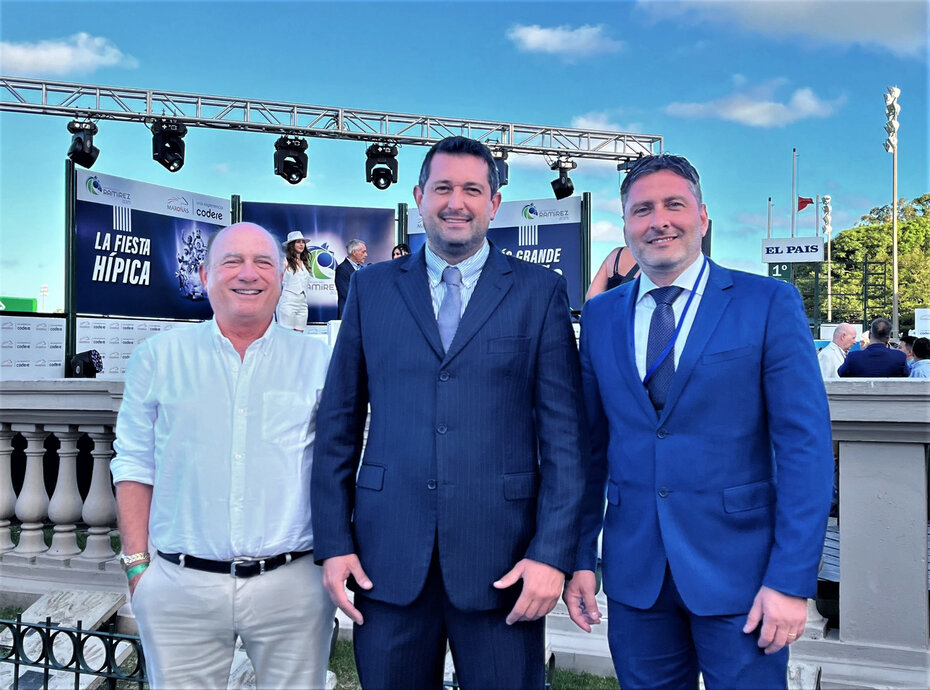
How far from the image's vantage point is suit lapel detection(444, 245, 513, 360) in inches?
88.1

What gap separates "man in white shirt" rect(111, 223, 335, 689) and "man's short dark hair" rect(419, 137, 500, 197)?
0.56 metres

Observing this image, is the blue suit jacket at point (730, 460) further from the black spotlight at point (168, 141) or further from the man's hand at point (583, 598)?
the black spotlight at point (168, 141)

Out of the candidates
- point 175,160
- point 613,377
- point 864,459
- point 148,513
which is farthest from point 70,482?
point 175,160

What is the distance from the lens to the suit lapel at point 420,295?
227 centimetres

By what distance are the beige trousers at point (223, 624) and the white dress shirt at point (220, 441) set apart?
83mm

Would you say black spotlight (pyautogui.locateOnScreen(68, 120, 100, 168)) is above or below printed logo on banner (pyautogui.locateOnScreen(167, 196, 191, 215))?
above

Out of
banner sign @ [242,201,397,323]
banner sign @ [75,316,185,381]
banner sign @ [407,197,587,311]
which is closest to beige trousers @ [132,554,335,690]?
banner sign @ [75,316,185,381]

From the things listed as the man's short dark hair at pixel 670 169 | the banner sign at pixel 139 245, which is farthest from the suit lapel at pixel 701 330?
the banner sign at pixel 139 245

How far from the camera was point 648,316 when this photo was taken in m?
2.31

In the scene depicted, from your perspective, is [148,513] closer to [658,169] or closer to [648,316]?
[648,316]

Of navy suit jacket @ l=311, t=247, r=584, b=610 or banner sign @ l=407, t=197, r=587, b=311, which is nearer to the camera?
navy suit jacket @ l=311, t=247, r=584, b=610

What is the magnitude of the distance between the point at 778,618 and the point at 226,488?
63.4 inches

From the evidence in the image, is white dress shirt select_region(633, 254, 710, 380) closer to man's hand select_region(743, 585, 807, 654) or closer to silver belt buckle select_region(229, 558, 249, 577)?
man's hand select_region(743, 585, 807, 654)

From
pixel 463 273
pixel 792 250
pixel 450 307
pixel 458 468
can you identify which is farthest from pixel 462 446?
pixel 792 250
